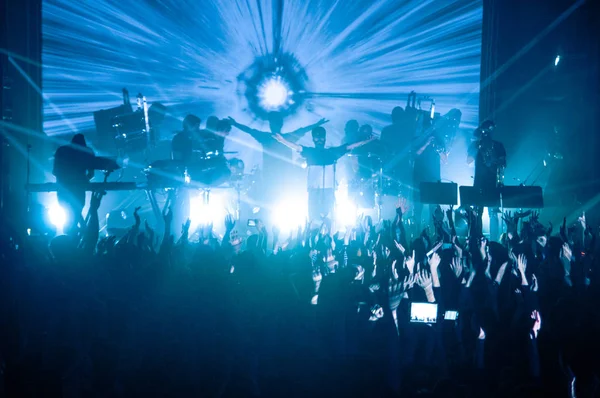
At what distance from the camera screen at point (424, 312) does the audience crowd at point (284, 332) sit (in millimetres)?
53

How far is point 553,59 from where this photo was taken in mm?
10227

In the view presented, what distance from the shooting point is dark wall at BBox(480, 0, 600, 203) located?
33.0 feet

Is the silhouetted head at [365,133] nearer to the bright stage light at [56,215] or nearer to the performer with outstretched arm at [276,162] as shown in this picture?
the performer with outstretched arm at [276,162]

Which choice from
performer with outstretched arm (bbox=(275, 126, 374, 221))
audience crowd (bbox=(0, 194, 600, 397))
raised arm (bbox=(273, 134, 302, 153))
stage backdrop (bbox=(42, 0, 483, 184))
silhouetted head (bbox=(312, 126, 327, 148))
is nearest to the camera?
audience crowd (bbox=(0, 194, 600, 397))

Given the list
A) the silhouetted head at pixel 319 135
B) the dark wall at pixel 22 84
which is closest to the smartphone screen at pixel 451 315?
the silhouetted head at pixel 319 135

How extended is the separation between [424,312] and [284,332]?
1126 mm

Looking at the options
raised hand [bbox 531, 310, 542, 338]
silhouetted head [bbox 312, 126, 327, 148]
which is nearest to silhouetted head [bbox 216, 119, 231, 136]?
silhouetted head [bbox 312, 126, 327, 148]

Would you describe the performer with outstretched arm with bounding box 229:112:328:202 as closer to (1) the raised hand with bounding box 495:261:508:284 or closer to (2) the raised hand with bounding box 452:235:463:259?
(2) the raised hand with bounding box 452:235:463:259

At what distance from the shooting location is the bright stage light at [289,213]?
32.1 feet

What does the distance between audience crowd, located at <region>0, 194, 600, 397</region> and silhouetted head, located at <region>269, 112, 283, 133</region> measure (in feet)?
24.6

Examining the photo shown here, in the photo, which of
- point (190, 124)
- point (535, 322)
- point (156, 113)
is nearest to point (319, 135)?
point (190, 124)

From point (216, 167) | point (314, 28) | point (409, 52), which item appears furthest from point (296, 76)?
point (216, 167)

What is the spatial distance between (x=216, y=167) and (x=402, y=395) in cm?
623

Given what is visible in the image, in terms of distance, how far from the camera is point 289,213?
32.6 feet
